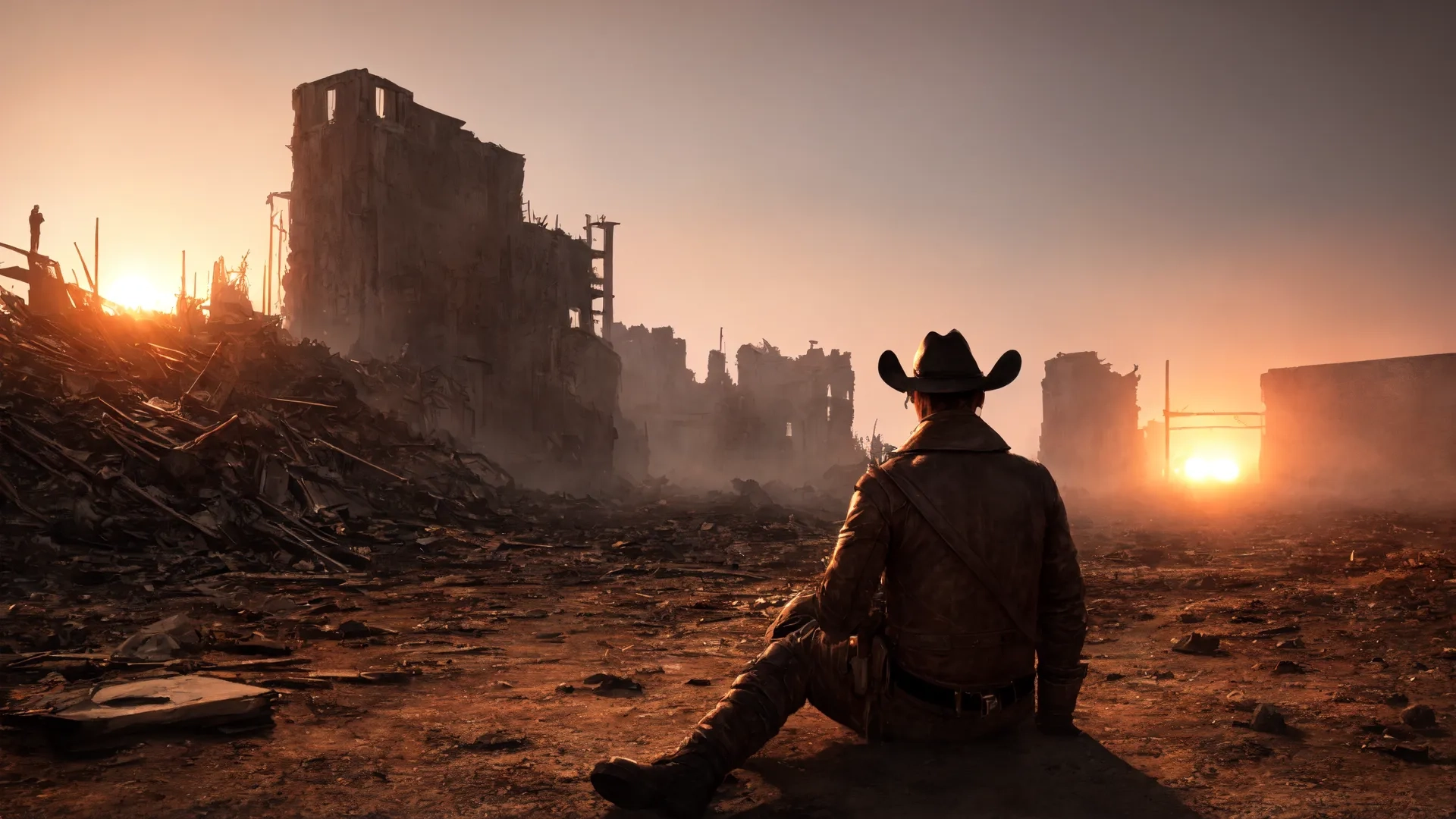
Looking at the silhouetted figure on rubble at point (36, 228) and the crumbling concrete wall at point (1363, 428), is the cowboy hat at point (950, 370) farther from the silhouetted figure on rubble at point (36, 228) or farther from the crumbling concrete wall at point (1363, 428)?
the crumbling concrete wall at point (1363, 428)

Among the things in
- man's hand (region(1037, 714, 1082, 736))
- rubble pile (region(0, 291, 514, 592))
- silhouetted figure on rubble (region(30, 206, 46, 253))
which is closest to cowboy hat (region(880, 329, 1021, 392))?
man's hand (region(1037, 714, 1082, 736))

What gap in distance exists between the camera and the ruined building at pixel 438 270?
24.1m

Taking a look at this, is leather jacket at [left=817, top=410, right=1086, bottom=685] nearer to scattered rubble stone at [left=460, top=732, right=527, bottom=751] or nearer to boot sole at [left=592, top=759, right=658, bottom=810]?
boot sole at [left=592, top=759, right=658, bottom=810]

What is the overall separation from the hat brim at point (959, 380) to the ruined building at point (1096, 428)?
41.0 metres

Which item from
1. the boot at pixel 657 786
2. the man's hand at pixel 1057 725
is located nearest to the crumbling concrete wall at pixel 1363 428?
the man's hand at pixel 1057 725

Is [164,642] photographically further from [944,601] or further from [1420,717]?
[1420,717]

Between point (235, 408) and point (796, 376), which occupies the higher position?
point (796, 376)

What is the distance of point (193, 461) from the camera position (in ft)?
33.9

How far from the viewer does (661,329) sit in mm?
52656

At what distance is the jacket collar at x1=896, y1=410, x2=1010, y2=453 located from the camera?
3137 millimetres

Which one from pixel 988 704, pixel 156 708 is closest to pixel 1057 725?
pixel 988 704

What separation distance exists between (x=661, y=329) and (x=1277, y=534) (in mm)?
40901

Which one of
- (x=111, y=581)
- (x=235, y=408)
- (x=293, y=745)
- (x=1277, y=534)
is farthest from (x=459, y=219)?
(x=293, y=745)

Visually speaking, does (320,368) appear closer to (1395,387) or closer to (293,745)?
(293,745)
